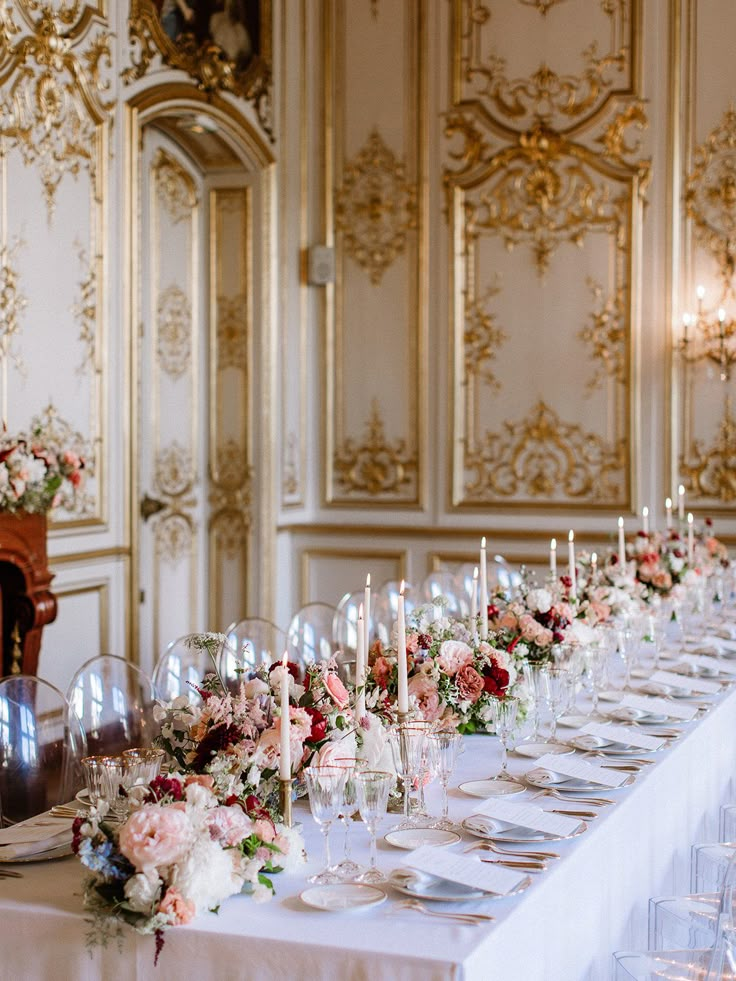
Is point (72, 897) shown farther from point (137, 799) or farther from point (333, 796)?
point (333, 796)

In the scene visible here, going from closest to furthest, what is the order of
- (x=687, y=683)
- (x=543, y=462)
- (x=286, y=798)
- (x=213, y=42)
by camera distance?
(x=286, y=798) < (x=687, y=683) < (x=213, y=42) < (x=543, y=462)

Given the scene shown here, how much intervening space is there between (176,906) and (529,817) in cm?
83

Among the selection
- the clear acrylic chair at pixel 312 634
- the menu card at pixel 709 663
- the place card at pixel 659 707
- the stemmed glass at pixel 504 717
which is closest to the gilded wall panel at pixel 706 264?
the menu card at pixel 709 663

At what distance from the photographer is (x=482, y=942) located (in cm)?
184

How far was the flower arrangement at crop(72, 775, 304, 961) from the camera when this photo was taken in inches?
73.8

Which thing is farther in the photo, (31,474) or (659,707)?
(31,474)

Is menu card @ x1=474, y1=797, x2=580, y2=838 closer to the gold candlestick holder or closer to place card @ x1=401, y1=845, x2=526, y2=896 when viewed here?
place card @ x1=401, y1=845, x2=526, y2=896

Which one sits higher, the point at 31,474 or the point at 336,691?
the point at 31,474

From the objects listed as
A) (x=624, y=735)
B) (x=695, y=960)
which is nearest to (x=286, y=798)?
(x=695, y=960)

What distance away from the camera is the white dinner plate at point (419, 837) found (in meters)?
2.28

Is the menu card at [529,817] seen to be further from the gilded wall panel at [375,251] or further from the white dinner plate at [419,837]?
the gilded wall panel at [375,251]

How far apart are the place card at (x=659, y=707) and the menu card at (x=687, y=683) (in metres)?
0.18

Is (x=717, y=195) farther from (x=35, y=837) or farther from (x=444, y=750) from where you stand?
(x=35, y=837)

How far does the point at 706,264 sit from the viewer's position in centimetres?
700
